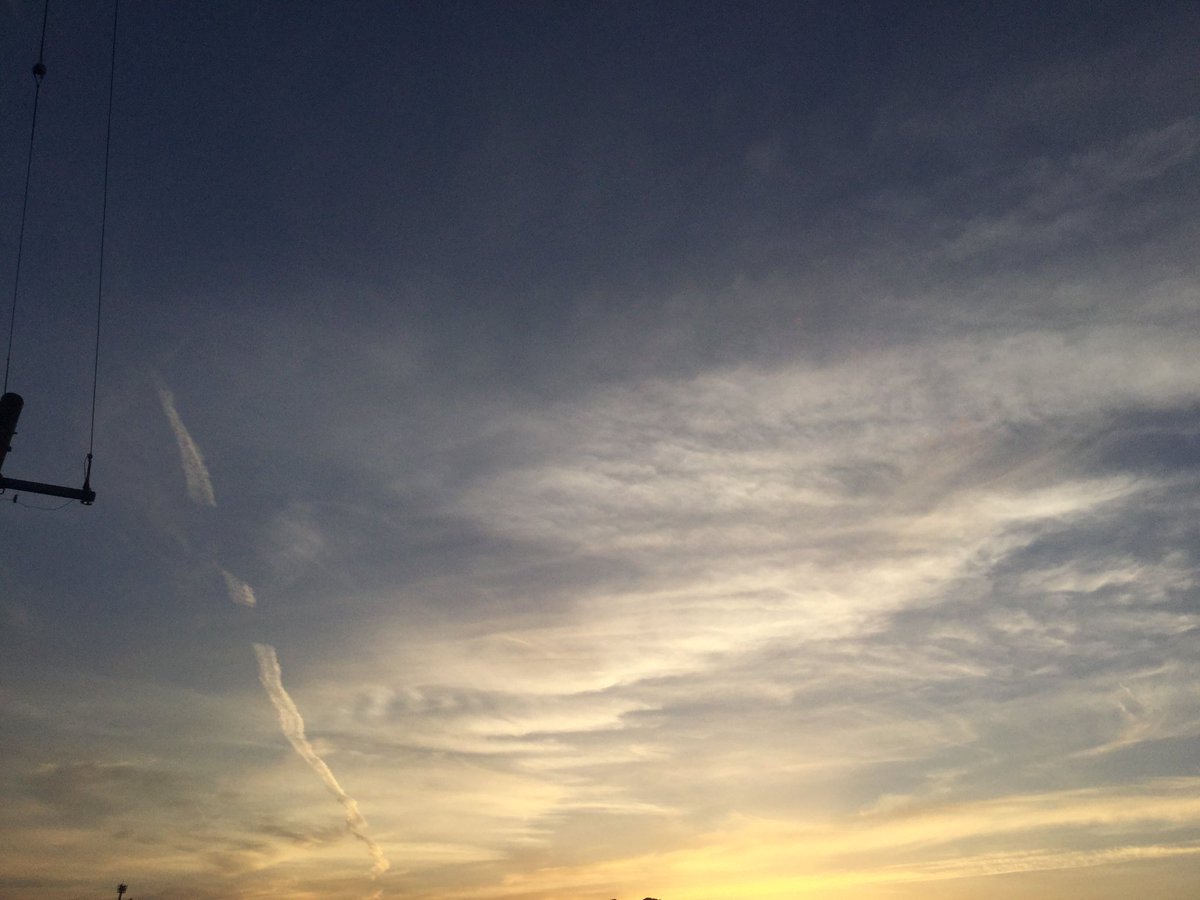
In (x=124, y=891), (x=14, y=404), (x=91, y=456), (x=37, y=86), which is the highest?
(x=37, y=86)

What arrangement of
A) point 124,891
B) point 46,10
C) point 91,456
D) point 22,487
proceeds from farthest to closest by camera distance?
point 124,891 < point 46,10 < point 91,456 < point 22,487

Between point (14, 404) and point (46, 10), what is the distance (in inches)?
833

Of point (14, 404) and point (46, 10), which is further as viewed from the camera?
point (46, 10)

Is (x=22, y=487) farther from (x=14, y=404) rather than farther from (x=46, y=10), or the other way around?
(x=46, y=10)

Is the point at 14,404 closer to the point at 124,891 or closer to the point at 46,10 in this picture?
the point at 46,10

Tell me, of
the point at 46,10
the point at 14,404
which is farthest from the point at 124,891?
the point at 46,10

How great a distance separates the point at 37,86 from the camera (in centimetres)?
3947

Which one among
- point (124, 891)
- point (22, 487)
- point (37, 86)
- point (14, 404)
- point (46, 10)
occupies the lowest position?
point (124, 891)

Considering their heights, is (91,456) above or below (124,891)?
above

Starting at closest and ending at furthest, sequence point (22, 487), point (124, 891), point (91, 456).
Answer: point (22, 487) < point (91, 456) < point (124, 891)

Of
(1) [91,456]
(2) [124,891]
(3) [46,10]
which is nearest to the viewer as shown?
(1) [91,456]

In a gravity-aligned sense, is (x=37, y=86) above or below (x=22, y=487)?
above

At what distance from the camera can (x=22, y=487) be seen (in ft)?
109

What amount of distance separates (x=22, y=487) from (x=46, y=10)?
86.9 feet
